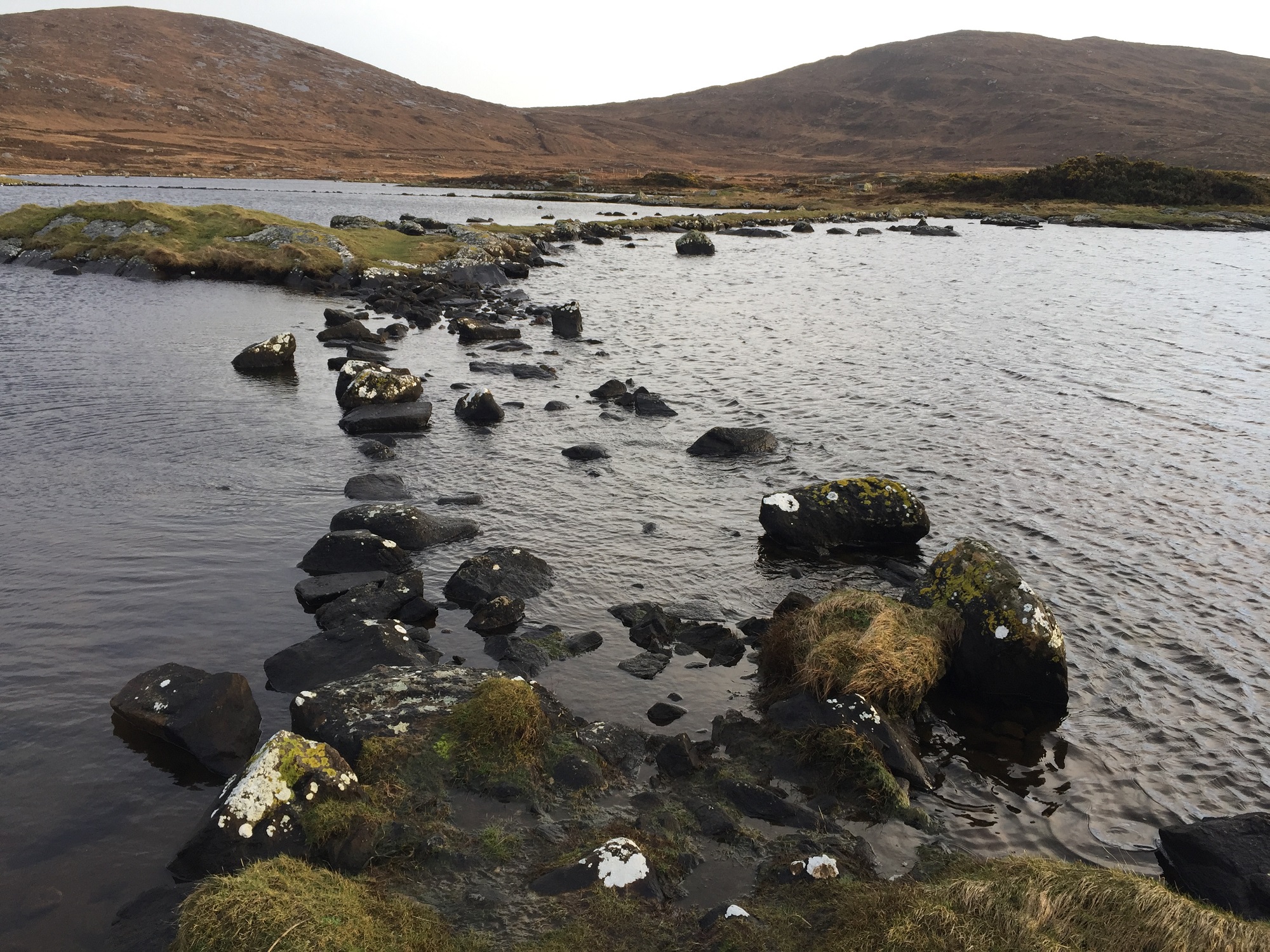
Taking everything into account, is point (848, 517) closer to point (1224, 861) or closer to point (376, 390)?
point (1224, 861)

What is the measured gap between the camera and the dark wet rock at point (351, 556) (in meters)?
17.8

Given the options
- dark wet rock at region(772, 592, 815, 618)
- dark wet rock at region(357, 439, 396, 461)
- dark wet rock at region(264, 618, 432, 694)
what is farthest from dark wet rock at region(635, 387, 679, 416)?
dark wet rock at region(264, 618, 432, 694)

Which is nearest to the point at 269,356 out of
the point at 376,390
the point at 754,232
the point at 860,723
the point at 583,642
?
the point at 376,390

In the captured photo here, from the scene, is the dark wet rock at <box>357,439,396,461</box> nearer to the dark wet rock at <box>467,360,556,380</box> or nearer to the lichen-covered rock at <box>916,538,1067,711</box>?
the dark wet rock at <box>467,360,556,380</box>

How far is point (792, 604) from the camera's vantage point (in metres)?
16.5

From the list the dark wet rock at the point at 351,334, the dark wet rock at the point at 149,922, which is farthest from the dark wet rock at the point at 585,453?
the dark wet rock at the point at 351,334

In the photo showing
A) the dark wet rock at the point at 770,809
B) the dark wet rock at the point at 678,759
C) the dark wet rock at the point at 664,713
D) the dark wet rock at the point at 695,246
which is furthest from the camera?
the dark wet rock at the point at 695,246

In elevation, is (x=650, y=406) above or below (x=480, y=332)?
below

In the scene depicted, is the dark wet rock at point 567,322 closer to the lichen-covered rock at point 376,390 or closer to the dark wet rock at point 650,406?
the dark wet rock at point 650,406

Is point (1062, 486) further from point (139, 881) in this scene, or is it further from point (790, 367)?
point (139, 881)

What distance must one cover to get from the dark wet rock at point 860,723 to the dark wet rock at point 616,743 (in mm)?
2402

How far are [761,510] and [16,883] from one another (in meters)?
15.9

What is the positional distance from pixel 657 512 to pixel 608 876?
1293 cm

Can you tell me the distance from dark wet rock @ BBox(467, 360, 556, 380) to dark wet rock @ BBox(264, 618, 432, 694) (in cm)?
2235
